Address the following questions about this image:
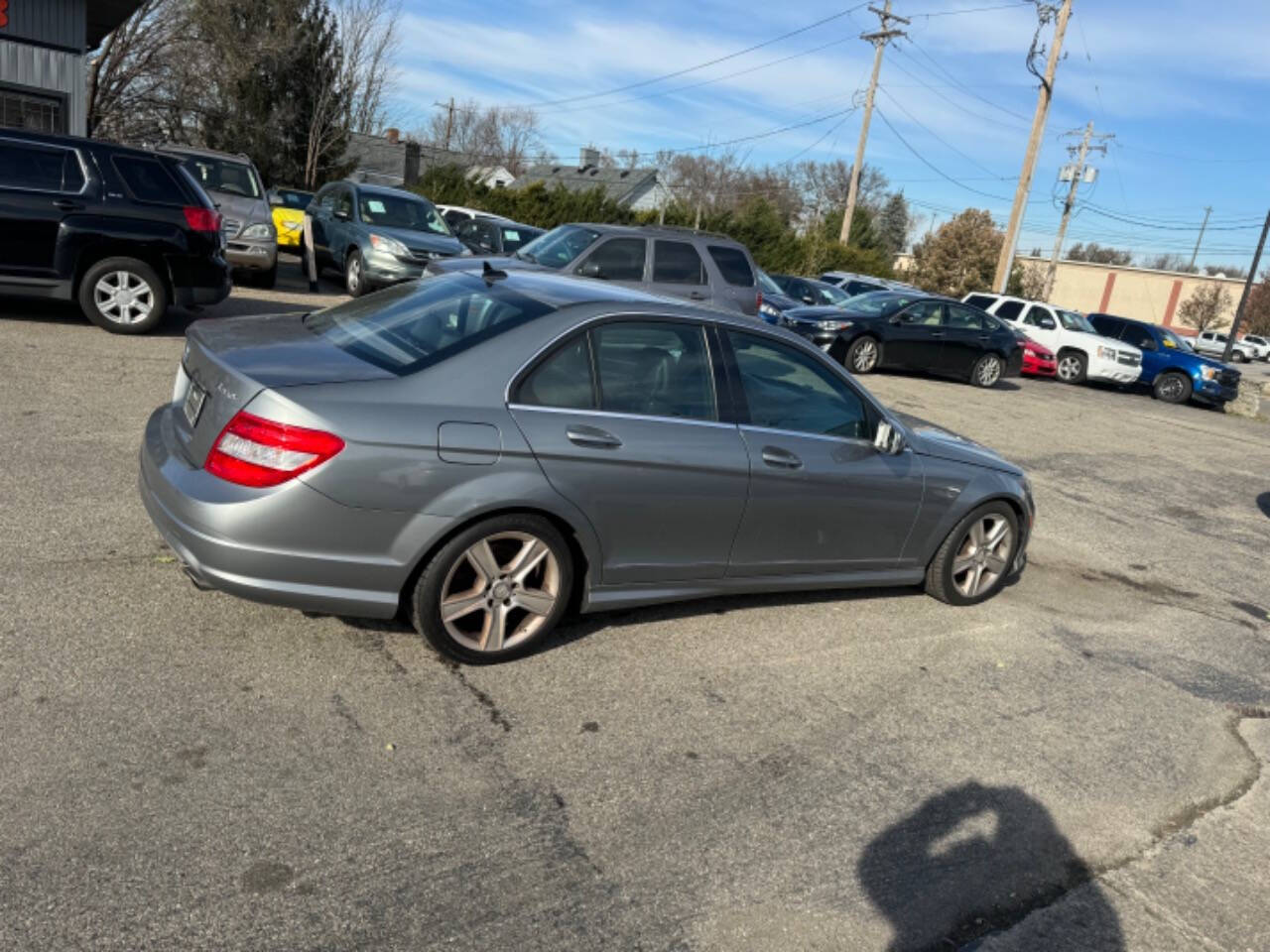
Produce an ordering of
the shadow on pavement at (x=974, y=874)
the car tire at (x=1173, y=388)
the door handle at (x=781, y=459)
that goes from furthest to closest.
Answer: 1. the car tire at (x=1173, y=388)
2. the door handle at (x=781, y=459)
3. the shadow on pavement at (x=974, y=874)

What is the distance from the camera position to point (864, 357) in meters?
16.1

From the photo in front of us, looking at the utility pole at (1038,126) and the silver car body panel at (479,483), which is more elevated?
the utility pole at (1038,126)

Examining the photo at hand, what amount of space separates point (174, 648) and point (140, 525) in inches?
55.8

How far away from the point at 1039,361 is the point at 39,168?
19487mm

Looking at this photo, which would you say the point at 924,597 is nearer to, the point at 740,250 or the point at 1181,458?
the point at 740,250

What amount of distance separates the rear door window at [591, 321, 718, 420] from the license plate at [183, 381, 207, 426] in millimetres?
1613

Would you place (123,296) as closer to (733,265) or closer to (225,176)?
(225,176)

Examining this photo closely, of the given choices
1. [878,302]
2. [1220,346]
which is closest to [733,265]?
[878,302]

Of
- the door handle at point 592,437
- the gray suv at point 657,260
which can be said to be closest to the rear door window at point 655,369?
the door handle at point 592,437

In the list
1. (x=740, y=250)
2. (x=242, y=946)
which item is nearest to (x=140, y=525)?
(x=242, y=946)

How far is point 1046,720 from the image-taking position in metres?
4.45

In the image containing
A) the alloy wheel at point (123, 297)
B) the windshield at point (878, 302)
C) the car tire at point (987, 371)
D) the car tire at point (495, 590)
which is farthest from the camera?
the car tire at point (987, 371)

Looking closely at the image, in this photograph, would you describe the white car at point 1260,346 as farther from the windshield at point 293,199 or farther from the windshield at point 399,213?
the windshield at point 399,213

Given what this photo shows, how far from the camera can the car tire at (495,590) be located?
12.6ft
